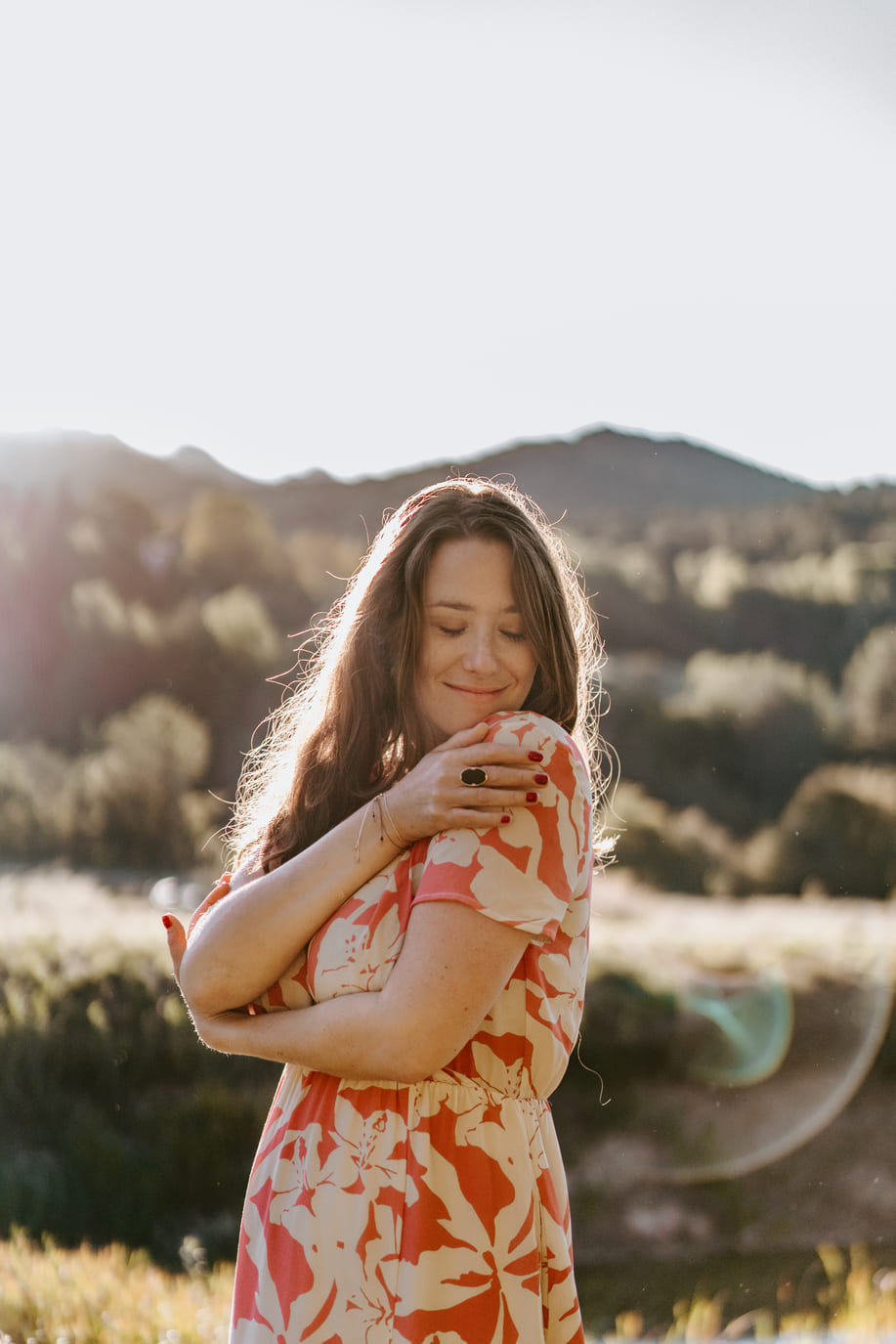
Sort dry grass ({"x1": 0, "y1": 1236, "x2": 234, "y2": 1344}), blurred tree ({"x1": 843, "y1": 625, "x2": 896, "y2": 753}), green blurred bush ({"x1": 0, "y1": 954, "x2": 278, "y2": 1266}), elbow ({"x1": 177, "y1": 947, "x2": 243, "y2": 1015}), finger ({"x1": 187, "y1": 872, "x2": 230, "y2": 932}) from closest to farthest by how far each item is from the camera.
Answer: elbow ({"x1": 177, "y1": 947, "x2": 243, "y2": 1015}) → finger ({"x1": 187, "y1": 872, "x2": 230, "y2": 932}) → dry grass ({"x1": 0, "y1": 1236, "x2": 234, "y2": 1344}) → green blurred bush ({"x1": 0, "y1": 954, "x2": 278, "y2": 1266}) → blurred tree ({"x1": 843, "y1": 625, "x2": 896, "y2": 753})

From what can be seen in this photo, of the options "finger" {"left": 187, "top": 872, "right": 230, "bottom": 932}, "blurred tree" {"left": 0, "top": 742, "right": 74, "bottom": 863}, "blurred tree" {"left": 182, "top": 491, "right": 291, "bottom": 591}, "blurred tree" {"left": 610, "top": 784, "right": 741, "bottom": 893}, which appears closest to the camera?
"finger" {"left": 187, "top": 872, "right": 230, "bottom": 932}

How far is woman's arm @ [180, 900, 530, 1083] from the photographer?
904mm

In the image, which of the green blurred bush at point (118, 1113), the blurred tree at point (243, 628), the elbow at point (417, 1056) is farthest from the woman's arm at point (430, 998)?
the blurred tree at point (243, 628)

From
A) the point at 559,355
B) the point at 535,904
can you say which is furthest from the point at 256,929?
the point at 559,355

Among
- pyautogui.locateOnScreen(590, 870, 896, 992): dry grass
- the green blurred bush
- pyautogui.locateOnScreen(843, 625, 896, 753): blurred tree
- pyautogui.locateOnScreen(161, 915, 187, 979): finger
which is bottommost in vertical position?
the green blurred bush

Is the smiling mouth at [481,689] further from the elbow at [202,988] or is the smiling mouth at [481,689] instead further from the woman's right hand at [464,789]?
the elbow at [202,988]

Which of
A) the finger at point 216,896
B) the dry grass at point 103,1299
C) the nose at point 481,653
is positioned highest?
the nose at point 481,653

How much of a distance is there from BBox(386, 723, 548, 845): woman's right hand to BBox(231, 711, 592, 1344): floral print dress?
0.02 metres

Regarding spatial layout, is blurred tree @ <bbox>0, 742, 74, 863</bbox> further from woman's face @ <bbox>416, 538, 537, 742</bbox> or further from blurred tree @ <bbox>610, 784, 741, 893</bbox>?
woman's face @ <bbox>416, 538, 537, 742</bbox>

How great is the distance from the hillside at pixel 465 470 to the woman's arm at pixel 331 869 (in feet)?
6.06

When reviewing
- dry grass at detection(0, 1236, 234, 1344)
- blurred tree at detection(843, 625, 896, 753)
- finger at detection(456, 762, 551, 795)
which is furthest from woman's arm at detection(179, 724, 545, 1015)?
blurred tree at detection(843, 625, 896, 753)

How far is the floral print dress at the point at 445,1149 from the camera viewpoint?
0.94m

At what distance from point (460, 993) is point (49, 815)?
2068 mm

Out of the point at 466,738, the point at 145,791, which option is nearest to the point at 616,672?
the point at 145,791
